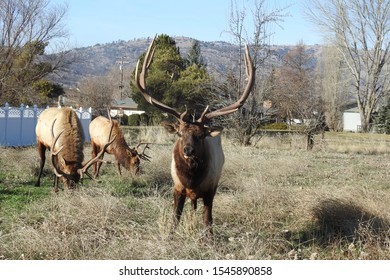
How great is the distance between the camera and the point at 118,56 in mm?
133000

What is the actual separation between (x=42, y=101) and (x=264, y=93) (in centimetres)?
1454

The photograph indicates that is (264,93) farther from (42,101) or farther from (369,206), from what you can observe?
(369,206)

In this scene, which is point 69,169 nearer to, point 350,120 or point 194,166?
point 194,166

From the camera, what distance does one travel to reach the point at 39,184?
36.8 ft

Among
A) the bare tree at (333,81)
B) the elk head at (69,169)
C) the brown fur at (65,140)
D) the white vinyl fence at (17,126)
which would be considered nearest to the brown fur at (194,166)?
the elk head at (69,169)

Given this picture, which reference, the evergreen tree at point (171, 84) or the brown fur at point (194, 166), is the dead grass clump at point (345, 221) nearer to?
the brown fur at point (194, 166)

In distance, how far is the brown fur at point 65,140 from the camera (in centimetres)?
942

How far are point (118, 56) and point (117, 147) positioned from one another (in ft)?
403

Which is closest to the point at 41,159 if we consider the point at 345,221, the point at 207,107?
the point at 207,107

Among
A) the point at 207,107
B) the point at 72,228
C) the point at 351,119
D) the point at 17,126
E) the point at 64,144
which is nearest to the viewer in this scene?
the point at 72,228

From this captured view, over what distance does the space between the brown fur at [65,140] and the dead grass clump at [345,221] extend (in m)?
4.24

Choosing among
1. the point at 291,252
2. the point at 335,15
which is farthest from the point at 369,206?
the point at 335,15

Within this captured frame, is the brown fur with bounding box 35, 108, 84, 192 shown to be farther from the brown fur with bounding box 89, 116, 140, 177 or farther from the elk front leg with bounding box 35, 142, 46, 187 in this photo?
the brown fur with bounding box 89, 116, 140, 177

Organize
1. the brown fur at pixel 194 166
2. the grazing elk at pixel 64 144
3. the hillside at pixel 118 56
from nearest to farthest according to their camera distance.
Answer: the brown fur at pixel 194 166, the grazing elk at pixel 64 144, the hillside at pixel 118 56
